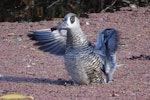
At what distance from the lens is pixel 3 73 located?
8258 mm

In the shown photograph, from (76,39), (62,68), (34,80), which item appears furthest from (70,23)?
(62,68)

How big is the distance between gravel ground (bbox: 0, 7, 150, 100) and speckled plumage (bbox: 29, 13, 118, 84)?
0.48ft

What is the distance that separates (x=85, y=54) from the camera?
7168 mm

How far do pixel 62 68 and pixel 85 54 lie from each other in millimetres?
1560

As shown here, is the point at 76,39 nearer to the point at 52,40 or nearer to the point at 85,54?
the point at 85,54

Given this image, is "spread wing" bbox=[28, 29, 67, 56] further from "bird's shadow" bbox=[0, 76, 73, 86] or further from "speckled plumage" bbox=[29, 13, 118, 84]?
"bird's shadow" bbox=[0, 76, 73, 86]

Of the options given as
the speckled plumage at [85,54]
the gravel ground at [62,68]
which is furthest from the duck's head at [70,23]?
the gravel ground at [62,68]

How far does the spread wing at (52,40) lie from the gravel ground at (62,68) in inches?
16.3

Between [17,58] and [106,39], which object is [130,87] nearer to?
[106,39]

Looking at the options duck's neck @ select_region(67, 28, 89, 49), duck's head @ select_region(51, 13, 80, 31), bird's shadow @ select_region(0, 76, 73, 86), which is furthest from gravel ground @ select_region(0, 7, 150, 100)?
duck's head @ select_region(51, 13, 80, 31)

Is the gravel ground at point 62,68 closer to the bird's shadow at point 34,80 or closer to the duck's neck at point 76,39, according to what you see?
the bird's shadow at point 34,80

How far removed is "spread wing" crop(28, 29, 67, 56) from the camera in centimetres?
770

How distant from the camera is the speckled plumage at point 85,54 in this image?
7.17 meters

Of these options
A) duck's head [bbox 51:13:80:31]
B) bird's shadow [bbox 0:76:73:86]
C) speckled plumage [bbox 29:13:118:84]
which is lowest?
bird's shadow [bbox 0:76:73:86]
